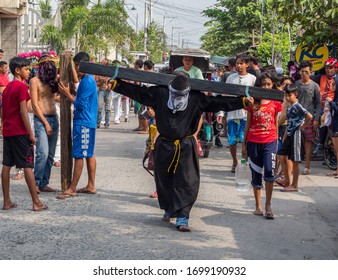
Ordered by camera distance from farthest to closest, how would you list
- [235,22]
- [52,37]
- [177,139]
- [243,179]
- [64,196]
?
[235,22]
[52,37]
[243,179]
[64,196]
[177,139]

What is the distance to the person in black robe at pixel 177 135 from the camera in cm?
791

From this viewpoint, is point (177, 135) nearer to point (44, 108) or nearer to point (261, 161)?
point (261, 161)

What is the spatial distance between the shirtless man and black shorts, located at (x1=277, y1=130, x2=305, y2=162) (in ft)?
11.7

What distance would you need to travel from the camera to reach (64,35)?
3497cm

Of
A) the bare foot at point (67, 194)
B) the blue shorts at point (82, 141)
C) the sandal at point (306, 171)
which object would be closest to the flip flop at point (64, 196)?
the bare foot at point (67, 194)

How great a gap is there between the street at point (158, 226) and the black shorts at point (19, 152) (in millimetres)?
598

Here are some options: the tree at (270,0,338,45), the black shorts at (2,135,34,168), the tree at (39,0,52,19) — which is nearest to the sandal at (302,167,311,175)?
the tree at (270,0,338,45)

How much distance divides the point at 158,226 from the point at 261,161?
1691 mm

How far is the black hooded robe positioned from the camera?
7.97 m

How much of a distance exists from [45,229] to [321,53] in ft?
29.1

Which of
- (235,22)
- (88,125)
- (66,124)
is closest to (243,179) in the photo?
(88,125)

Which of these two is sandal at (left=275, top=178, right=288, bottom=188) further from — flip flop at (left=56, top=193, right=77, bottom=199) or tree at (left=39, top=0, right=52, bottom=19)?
tree at (left=39, top=0, right=52, bottom=19)

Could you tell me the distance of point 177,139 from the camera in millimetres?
8039

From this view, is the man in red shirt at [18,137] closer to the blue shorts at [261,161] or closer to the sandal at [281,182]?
the blue shorts at [261,161]
